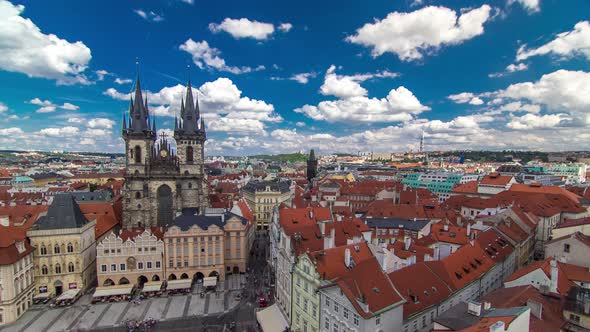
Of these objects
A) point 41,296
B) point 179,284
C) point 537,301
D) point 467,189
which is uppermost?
point 537,301

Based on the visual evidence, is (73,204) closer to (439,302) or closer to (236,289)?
(236,289)

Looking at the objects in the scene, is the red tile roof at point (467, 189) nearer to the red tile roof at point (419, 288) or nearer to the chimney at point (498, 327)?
the red tile roof at point (419, 288)

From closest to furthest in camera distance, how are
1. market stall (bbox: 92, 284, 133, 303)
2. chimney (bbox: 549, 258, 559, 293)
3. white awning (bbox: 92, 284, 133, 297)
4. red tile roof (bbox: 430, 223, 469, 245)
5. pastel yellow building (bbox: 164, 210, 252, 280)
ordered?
1. chimney (bbox: 549, 258, 559, 293)
2. market stall (bbox: 92, 284, 133, 303)
3. white awning (bbox: 92, 284, 133, 297)
4. red tile roof (bbox: 430, 223, 469, 245)
5. pastel yellow building (bbox: 164, 210, 252, 280)

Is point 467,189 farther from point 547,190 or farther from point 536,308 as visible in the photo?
point 536,308

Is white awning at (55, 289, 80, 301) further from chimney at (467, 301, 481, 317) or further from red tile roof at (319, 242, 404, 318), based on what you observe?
chimney at (467, 301, 481, 317)

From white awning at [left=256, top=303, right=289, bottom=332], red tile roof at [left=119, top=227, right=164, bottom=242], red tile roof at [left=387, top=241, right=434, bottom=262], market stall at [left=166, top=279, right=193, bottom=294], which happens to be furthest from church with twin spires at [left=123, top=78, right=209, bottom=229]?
red tile roof at [left=387, top=241, right=434, bottom=262]

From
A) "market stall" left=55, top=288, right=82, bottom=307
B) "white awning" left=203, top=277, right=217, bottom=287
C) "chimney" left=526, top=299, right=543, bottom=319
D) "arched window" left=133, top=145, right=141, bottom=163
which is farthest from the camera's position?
"arched window" left=133, top=145, right=141, bottom=163

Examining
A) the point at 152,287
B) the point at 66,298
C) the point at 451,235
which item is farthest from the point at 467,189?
the point at 66,298
